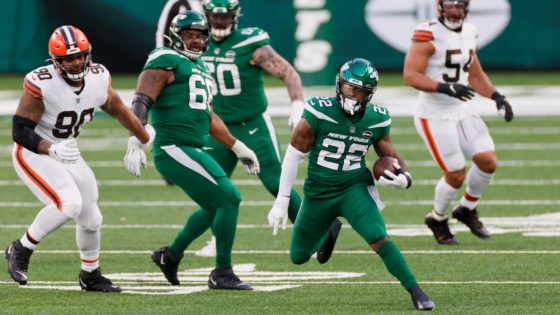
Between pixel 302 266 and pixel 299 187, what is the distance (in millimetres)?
3789

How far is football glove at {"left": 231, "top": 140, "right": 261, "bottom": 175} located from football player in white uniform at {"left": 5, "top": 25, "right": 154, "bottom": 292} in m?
0.76

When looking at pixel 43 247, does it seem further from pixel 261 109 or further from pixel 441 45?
pixel 441 45

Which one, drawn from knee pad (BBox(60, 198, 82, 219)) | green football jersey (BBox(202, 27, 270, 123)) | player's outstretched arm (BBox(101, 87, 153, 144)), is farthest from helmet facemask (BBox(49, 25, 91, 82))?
green football jersey (BBox(202, 27, 270, 123))

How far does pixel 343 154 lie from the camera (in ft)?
23.3

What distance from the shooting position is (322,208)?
7.17 metres

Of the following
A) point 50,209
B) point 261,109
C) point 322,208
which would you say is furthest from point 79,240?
point 261,109

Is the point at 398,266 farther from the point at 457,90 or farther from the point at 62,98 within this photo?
the point at 457,90

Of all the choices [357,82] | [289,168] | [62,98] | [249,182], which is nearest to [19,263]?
[62,98]

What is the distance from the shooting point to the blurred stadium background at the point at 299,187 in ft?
23.6

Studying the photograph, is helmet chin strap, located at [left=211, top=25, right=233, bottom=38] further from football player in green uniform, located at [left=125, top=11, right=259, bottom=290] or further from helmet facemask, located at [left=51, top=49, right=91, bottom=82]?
helmet facemask, located at [left=51, top=49, right=91, bottom=82]

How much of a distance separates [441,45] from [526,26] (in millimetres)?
11234

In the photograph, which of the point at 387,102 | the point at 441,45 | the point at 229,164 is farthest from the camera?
the point at 387,102

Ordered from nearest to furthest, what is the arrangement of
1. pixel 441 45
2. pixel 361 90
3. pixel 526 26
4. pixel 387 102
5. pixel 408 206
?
pixel 361 90 → pixel 441 45 → pixel 408 206 → pixel 387 102 → pixel 526 26

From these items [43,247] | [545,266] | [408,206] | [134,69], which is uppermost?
[545,266]
